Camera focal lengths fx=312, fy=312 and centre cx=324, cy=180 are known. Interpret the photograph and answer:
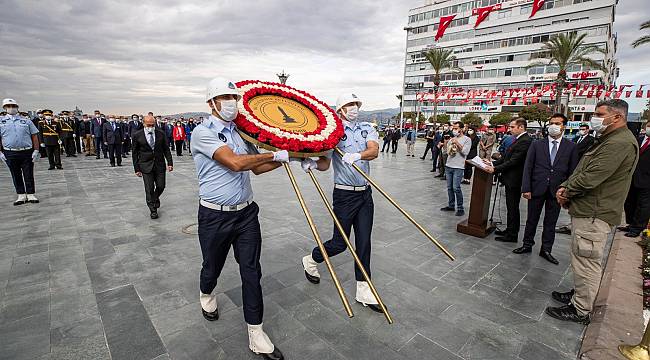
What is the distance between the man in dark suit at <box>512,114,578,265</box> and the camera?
4465 millimetres

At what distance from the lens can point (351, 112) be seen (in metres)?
3.29

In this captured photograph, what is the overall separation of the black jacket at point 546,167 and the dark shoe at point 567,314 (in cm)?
189

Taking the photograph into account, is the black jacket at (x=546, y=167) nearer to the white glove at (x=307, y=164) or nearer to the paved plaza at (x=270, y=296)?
the paved plaza at (x=270, y=296)

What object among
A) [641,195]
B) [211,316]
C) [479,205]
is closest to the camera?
[211,316]

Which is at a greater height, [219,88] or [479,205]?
[219,88]

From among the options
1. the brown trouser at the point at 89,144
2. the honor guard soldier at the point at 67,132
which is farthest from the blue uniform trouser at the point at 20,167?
the brown trouser at the point at 89,144

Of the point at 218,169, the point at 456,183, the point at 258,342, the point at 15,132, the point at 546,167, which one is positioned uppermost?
the point at 15,132

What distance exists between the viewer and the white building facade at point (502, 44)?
148ft

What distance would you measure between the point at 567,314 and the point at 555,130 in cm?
253

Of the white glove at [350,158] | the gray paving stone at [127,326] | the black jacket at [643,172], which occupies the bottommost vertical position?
the gray paving stone at [127,326]

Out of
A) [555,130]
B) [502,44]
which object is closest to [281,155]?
[555,130]

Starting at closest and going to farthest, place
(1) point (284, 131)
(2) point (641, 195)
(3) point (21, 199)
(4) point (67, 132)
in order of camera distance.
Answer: (1) point (284, 131)
(2) point (641, 195)
(3) point (21, 199)
(4) point (67, 132)

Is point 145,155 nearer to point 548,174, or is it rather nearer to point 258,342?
point 258,342

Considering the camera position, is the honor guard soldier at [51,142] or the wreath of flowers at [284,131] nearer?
the wreath of flowers at [284,131]
